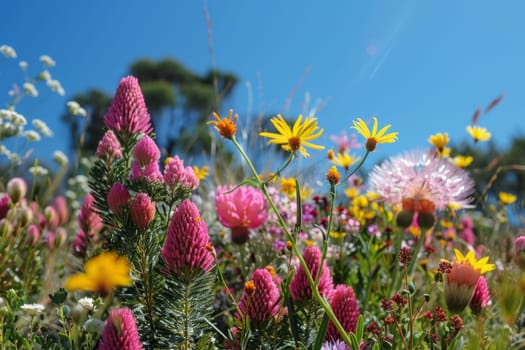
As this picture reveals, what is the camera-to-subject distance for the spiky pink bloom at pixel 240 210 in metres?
2.10

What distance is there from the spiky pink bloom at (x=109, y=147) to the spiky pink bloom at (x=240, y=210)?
433mm

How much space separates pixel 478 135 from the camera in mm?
3678

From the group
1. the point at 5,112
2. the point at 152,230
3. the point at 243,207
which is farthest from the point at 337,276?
the point at 5,112

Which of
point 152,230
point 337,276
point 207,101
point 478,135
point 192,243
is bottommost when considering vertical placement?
point 192,243

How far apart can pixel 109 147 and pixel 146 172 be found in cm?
17

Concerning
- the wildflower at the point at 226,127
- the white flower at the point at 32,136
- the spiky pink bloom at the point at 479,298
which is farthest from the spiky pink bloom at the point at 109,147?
the white flower at the point at 32,136

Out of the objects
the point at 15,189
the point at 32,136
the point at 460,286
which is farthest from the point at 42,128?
the point at 460,286

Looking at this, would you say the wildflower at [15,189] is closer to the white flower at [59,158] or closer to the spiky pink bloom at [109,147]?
the spiky pink bloom at [109,147]

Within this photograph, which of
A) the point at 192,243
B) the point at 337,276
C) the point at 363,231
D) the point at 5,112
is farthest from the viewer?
the point at 5,112

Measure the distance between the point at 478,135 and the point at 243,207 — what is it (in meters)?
2.23

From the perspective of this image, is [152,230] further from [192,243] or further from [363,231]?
[363,231]

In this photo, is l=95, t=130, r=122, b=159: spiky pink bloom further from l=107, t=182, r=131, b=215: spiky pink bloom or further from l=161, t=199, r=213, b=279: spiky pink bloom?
l=161, t=199, r=213, b=279: spiky pink bloom

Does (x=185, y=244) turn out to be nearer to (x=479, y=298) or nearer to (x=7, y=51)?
(x=479, y=298)

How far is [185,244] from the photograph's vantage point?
150cm
